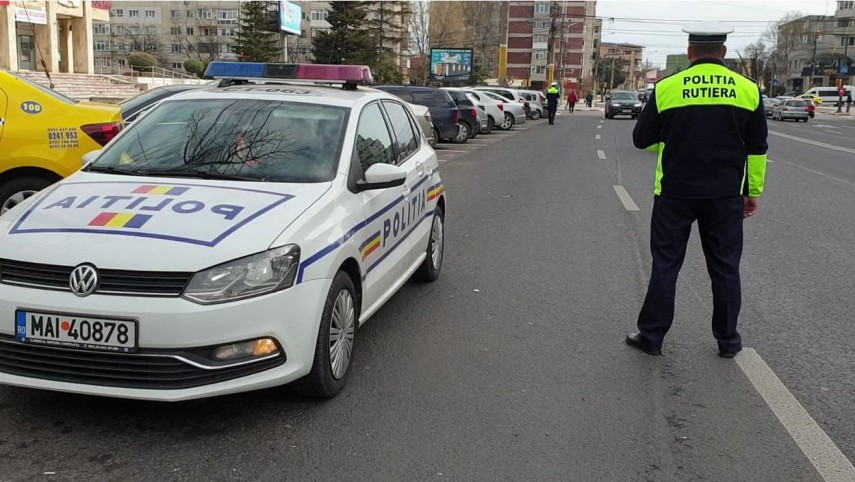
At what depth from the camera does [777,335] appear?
16.8 ft

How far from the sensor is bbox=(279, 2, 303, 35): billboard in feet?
123

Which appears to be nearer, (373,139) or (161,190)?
(161,190)

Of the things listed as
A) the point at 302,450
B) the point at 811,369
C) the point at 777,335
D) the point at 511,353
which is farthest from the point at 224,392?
the point at 777,335

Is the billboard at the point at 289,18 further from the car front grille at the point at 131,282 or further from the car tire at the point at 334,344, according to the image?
the car front grille at the point at 131,282

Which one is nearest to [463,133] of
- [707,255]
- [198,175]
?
[707,255]

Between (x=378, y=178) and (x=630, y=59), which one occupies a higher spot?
(x=630, y=59)

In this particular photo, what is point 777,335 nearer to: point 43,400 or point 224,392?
point 224,392

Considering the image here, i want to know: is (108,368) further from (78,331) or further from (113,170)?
(113,170)

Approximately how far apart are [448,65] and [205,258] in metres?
55.2

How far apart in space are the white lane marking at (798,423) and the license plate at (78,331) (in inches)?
117

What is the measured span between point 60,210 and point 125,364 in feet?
3.02

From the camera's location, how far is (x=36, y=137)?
6.67 metres

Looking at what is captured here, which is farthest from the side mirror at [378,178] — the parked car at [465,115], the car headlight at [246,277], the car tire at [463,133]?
the car tire at [463,133]

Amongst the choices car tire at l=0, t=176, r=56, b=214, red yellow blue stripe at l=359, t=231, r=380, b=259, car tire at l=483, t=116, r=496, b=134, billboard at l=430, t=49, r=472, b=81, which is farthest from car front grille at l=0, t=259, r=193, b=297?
billboard at l=430, t=49, r=472, b=81
